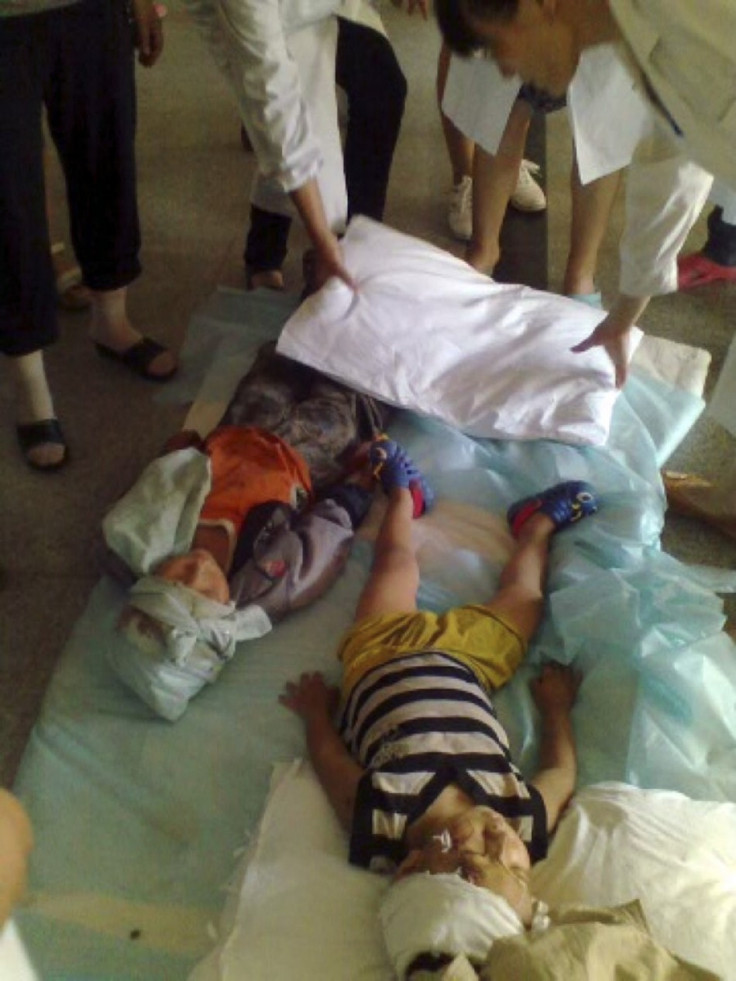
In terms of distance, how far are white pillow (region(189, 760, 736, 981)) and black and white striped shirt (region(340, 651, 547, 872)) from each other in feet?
0.13

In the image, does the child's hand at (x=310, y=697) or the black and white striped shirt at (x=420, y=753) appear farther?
the child's hand at (x=310, y=697)

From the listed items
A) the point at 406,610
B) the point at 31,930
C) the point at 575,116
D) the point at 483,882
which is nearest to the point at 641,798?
the point at 483,882

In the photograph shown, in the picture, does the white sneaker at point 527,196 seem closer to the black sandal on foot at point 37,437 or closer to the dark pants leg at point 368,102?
the dark pants leg at point 368,102

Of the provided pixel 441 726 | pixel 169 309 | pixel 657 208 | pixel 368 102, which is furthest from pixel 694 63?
pixel 169 309

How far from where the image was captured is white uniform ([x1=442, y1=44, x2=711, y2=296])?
1.26 meters

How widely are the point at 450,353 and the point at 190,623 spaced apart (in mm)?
664

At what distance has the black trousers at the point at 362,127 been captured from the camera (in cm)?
184

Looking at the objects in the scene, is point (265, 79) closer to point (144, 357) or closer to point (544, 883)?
point (144, 357)

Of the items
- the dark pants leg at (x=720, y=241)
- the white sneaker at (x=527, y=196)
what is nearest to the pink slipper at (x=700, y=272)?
the dark pants leg at (x=720, y=241)

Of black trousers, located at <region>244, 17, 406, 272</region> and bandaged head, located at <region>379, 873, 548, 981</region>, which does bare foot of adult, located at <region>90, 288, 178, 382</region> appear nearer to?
black trousers, located at <region>244, 17, 406, 272</region>

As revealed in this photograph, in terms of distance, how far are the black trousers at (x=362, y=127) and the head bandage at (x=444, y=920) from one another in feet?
4.55

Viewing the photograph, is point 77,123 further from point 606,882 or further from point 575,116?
point 606,882

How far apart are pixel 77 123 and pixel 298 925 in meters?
1.18

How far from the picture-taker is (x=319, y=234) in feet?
5.33
